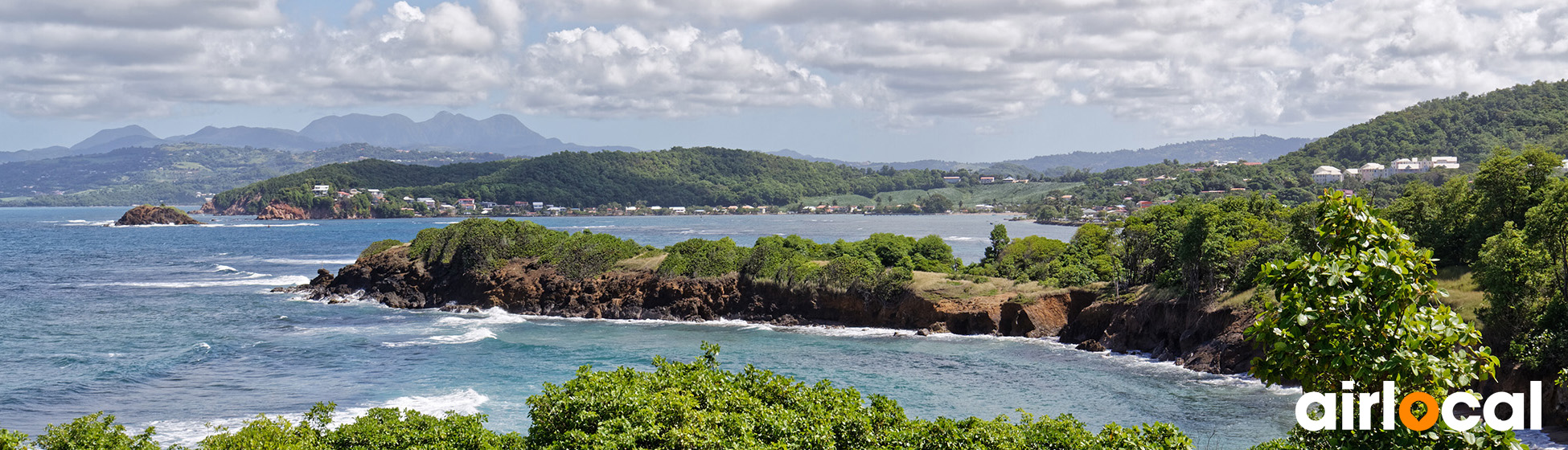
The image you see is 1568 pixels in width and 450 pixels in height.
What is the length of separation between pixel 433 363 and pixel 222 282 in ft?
137

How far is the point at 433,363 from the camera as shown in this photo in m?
40.3

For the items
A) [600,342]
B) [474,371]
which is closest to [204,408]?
[474,371]

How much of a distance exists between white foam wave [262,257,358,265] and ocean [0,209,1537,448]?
61.5ft

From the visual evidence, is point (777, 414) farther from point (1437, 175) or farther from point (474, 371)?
point (1437, 175)

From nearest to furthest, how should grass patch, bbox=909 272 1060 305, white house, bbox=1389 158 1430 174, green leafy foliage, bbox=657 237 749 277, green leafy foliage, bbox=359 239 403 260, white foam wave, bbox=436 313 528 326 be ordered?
grass patch, bbox=909 272 1060 305 → white foam wave, bbox=436 313 528 326 → green leafy foliage, bbox=657 237 749 277 → green leafy foliage, bbox=359 239 403 260 → white house, bbox=1389 158 1430 174

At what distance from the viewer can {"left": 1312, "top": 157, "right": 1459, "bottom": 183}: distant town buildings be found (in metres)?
140

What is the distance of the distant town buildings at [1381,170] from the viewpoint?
14025 cm

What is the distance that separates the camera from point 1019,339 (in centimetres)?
4631

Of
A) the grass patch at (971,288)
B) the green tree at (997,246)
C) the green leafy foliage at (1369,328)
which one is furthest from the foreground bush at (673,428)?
the green tree at (997,246)

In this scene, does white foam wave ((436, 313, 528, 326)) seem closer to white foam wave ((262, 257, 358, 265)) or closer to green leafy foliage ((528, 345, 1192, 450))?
green leafy foliage ((528, 345, 1192, 450))

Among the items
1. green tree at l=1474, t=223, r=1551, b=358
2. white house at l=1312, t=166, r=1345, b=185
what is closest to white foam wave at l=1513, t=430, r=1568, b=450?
green tree at l=1474, t=223, r=1551, b=358

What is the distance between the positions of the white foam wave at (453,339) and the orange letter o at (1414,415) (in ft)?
143

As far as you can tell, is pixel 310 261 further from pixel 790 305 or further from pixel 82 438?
pixel 82 438

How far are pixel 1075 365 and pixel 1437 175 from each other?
110m
